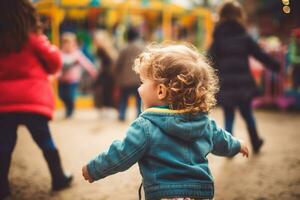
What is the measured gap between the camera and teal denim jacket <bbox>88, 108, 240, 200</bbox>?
7.05 feet

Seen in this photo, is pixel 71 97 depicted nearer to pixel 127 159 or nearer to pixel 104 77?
pixel 104 77

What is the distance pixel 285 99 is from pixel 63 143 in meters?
5.51

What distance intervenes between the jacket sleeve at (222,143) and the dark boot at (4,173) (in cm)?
182

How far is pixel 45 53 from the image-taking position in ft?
11.8

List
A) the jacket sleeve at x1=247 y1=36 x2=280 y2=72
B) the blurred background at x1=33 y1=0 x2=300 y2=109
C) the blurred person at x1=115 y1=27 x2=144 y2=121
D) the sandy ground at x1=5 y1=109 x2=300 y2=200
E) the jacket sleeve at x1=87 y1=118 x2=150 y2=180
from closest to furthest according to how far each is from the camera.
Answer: the jacket sleeve at x1=87 y1=118 x2=150 y2=180
the sandy ground at x1=5 y1=109 x2=300 y2=200
the jacket sleeve at x1=247 y1=36 x2=280 y2=72
the blurred person at x1=115 y1=27 x2=144 y2=121
the blurred background at x1=33 y1=0 x2=300 y2=109

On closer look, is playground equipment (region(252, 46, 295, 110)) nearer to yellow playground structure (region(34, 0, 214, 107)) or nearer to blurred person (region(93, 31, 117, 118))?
yellow playground structure (region(34, 0, 214, 107))

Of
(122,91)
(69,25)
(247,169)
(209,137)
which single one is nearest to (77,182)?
(247,169)

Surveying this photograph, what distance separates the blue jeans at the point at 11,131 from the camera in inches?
136

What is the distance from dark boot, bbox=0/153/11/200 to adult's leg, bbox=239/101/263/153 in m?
2.88

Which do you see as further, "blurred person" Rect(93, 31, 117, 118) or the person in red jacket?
"blurred person" Rect(93, 31, 117, 118)

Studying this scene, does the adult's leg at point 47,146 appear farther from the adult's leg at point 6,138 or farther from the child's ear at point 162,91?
the child's ear at point 162,91

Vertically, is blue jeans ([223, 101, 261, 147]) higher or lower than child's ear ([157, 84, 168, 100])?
lower

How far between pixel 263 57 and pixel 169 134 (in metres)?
3.21

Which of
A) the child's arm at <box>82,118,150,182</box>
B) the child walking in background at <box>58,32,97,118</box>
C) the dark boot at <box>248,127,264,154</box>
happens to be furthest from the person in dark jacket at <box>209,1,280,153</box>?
the child walking in background at <box>58,32,97,118</box>
